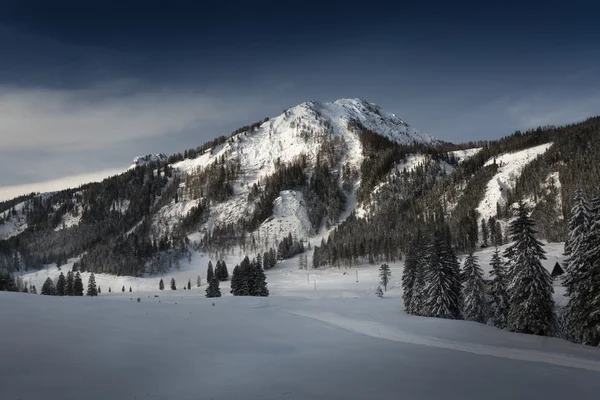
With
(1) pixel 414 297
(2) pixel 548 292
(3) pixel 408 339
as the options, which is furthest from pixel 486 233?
(3) pixel 408 339

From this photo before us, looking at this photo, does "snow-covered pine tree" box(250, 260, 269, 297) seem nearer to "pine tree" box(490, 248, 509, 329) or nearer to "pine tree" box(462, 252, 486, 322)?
"pine tree" box(462, 252, 486, 322)

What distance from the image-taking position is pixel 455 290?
50938 millimetres

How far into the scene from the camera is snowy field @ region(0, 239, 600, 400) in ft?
43.5

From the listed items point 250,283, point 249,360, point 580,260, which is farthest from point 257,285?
point 249,360

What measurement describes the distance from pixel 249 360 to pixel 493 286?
129 ft

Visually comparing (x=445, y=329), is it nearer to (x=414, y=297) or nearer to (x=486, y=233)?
(x=414, y=297)

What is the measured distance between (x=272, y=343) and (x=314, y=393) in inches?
406

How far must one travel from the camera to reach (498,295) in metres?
47.4

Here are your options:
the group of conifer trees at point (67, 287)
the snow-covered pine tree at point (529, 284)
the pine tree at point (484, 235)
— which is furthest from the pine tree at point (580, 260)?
the pine tree at point (484, 235)

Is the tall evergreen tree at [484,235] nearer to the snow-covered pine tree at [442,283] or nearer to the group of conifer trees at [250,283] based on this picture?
the group of conifer trees at [250,283]

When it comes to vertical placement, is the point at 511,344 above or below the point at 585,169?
below

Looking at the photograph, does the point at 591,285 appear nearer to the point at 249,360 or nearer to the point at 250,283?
the point at 249,360

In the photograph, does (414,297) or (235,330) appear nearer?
(235,330)

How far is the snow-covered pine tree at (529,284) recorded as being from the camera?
3494 cm
